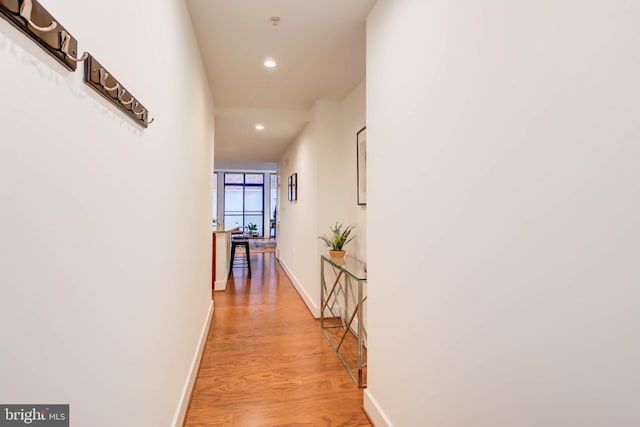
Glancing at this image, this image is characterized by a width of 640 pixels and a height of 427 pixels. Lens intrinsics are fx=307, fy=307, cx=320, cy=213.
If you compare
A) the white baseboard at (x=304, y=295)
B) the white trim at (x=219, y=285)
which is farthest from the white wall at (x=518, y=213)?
the white trim at (x=219, y=285)

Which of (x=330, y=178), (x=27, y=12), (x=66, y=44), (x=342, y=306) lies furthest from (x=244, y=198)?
(x=27, y=12)

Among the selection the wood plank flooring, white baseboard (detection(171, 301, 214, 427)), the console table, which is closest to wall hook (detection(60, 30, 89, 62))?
white baseboard (detection(171, 301, 214, 427))

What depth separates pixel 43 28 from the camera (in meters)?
0.56

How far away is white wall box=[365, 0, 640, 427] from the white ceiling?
0.73 metres

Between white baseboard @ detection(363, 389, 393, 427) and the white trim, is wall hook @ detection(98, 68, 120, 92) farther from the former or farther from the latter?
the white trim

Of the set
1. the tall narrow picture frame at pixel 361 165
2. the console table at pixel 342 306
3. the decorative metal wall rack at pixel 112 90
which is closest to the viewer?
the decorative metal wall rack at pixel 112 90

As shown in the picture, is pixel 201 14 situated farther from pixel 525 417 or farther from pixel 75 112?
pixel 525 417

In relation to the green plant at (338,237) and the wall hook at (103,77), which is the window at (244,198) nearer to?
the green plant at (338,237)

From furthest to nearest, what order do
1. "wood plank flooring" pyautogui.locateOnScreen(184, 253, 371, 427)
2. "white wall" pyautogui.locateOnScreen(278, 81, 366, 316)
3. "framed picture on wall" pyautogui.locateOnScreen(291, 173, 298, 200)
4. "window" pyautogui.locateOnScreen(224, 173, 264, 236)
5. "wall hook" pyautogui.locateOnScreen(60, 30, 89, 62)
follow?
"window" pyautogui.locateOnScreen(224, 173, 264, 236), "framed picture on wall" pyautogui.locateOnScreen(291, 173, 298, 200), "white wall" pyautogui.locateOnScreen(278, 81, 366, 316), "wood plank flooring" pyautogui.locateOnScreen(184, 253, 371, 427), "wall hook" pyautogui.locateOnScreen(60, 30, 89, 62)

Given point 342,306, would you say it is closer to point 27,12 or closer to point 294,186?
point 294,186

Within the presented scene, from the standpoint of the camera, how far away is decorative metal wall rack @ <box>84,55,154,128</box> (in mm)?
750

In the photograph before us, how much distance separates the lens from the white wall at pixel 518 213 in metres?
0.65

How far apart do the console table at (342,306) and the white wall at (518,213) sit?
3.74ft

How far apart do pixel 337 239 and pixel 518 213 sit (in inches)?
89.5
